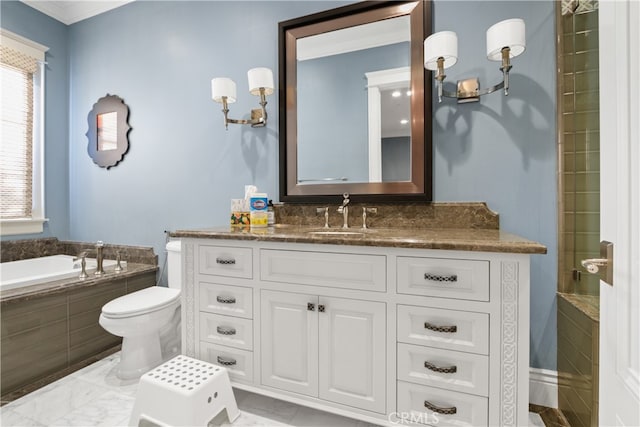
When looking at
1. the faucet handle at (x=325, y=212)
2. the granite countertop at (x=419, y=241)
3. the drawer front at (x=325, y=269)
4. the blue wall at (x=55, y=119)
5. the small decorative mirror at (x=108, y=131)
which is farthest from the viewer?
the blue wall at (x=55, y=119)

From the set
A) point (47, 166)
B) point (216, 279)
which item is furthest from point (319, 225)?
point (47, 166)

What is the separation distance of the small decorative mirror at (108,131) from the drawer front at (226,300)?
1765 millimetres

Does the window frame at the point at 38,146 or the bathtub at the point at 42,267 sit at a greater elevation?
the window frame at the point at 38,146

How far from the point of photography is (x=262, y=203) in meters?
1.82

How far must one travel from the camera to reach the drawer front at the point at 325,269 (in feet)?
4.02

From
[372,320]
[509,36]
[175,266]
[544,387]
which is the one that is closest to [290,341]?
[372,320]

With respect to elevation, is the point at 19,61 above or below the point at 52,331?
above

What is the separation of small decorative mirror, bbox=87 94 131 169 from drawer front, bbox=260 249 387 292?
202 centimetres

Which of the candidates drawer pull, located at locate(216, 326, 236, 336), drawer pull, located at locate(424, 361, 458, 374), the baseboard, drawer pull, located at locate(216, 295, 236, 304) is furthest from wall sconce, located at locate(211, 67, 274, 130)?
the baseboard

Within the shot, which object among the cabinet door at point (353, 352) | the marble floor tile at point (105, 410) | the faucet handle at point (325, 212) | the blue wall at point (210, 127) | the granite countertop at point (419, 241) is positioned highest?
the blue wall at point (210, 127)

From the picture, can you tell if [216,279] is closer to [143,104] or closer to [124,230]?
[124,230]

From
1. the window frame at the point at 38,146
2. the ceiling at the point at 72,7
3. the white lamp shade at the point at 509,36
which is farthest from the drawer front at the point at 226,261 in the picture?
the ceiling at the point at 72,7

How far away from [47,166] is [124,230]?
950 millimetres

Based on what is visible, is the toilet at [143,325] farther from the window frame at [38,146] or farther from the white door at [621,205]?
the white door at [621,205]
